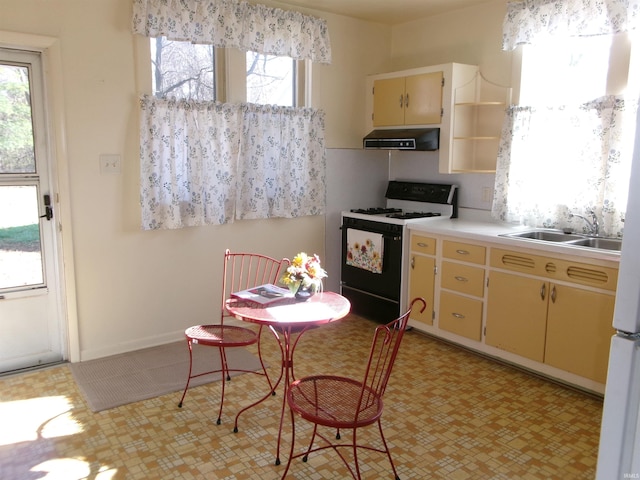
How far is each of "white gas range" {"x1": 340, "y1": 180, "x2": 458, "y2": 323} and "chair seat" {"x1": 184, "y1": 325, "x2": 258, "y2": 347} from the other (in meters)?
1.64

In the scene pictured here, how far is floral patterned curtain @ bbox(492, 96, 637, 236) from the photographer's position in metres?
3.38

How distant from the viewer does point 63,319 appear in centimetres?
365

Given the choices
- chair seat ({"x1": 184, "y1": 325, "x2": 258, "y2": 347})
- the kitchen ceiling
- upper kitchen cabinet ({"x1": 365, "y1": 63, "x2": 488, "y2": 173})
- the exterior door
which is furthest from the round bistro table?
the kitchen ceiling

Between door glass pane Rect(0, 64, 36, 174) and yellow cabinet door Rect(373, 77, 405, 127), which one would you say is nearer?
door glass pane Rect(0, 64, 36, 174)

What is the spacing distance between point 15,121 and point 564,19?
12.0 ft

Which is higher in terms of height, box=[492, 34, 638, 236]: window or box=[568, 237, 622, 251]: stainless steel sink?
box=[492, 34, 638, 236]: window

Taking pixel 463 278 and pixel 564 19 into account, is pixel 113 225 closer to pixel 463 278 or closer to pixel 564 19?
pixel 463 278

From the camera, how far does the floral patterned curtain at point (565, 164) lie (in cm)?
338

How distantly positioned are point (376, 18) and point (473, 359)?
307 centimetres

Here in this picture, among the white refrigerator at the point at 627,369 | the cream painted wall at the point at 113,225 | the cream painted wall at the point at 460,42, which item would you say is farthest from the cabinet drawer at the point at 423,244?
the white refrigerator at the point at 627,369

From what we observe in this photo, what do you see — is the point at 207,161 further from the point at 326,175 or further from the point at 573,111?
the point at 573,111

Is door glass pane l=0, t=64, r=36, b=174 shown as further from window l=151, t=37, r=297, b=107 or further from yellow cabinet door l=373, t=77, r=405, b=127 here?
yellow cabinet door l=373, t=77, r=405, b=127

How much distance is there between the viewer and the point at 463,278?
387 centimetres

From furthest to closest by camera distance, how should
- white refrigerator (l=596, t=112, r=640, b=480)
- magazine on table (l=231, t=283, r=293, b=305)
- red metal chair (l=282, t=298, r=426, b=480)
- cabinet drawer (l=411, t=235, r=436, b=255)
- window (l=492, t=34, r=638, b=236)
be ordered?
cabinet drawer (l=411, t=235, r=436, b=255) → window (l=492, t=34, r=638, b=236) → magazine on table (l=231, t=283, r=293, b=305) → red metal chair (l=282, t=298, r=426, b=480) → white refrigerator (l=596, t=112, r=640, b=480)
